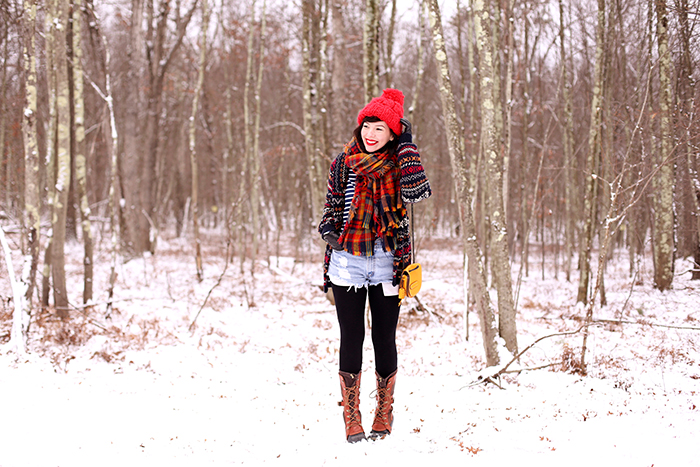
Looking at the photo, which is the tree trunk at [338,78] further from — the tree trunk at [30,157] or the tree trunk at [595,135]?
the tree trunk at [30,157]

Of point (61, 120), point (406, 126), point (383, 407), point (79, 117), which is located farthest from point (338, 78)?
point (383, 407)

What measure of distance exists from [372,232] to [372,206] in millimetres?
157

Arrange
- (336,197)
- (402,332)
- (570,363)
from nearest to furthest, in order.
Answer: (336,197), (570,363), (402,332)

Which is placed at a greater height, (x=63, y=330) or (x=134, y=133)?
(x=134, y=133)

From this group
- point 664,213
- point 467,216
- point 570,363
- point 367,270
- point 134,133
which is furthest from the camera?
point 134,133

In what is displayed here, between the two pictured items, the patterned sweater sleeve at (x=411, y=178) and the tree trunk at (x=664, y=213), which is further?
the tree trunk at (x=664, y=213)

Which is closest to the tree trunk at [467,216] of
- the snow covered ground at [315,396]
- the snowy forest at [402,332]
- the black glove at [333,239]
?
the snowy forest at [402,332]

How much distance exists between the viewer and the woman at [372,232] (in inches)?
105

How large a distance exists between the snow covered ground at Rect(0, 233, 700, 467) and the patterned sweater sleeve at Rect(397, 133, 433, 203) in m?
1.50

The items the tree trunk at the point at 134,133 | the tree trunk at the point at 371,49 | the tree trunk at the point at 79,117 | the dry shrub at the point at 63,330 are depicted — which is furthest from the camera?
the tree trunk at the point at 134,133

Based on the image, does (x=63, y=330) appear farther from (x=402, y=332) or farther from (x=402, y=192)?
(x=402, y=192)

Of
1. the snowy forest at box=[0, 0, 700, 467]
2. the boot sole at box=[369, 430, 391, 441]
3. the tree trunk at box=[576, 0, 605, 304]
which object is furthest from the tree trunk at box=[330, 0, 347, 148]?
the boot sole at box=[369, 430, 391, 441]

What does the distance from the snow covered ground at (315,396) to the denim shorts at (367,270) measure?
96 cm

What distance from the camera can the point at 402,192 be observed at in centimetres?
263
